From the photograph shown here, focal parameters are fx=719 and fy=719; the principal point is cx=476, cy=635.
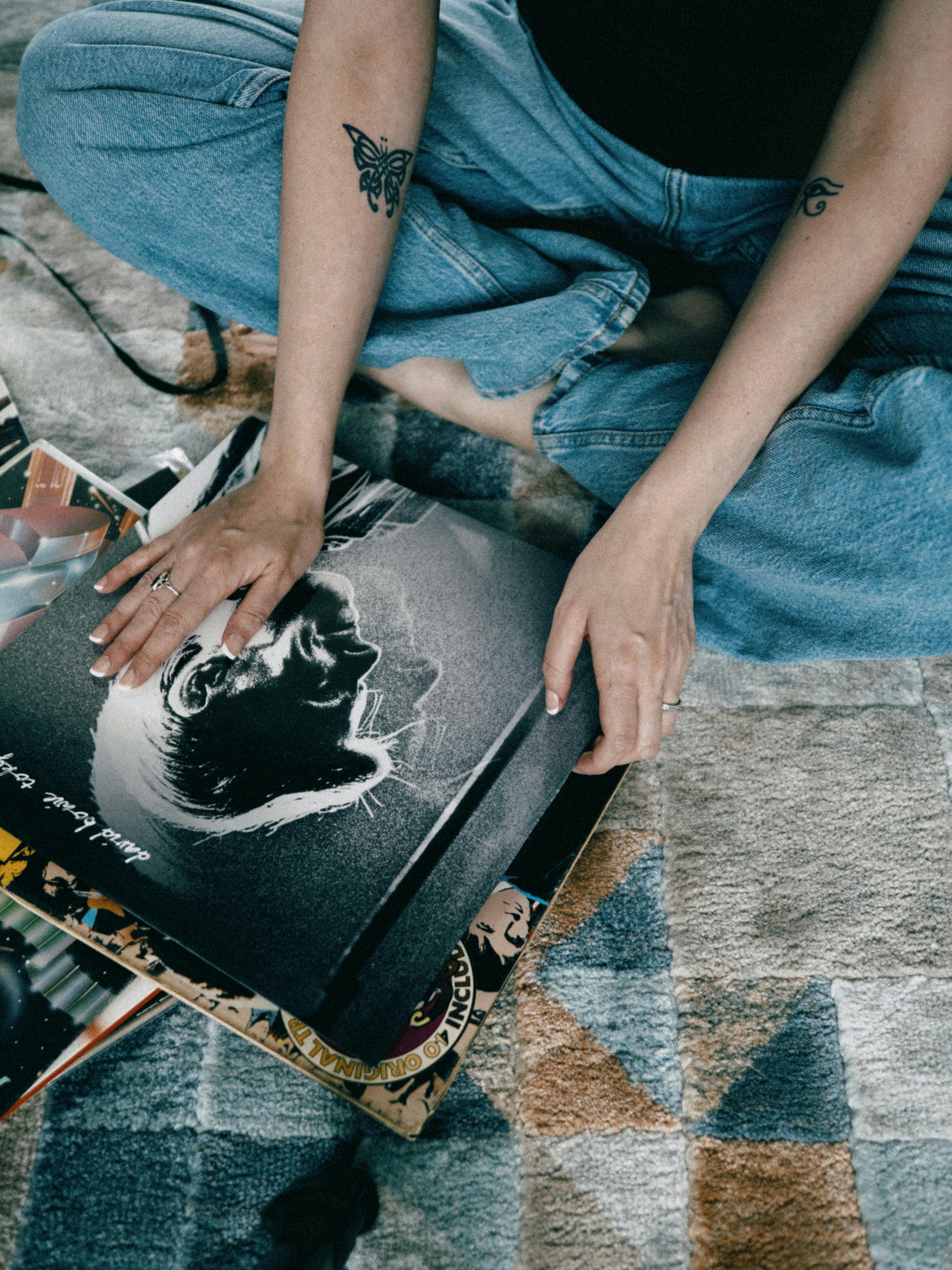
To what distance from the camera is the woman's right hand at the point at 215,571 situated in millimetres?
542

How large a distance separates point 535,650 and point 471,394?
11.6 inches

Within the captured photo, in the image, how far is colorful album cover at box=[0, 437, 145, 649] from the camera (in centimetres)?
62

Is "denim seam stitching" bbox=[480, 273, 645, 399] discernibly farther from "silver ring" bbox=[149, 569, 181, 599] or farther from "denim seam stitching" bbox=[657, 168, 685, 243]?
"silver ring" bbox=[149, 569, 181, 599]

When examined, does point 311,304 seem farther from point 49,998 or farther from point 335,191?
point 49,998

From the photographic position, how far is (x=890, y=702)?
686 millimetres

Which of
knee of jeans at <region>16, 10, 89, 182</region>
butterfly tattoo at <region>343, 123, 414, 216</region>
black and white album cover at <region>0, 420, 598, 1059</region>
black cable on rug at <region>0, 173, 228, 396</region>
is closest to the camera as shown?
black and white album cover at <region>0, 420, 598, 1059</region>

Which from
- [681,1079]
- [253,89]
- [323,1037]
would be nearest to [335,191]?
[253,89]

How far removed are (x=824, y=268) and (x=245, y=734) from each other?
56cm

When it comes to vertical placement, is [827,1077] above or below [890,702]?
below

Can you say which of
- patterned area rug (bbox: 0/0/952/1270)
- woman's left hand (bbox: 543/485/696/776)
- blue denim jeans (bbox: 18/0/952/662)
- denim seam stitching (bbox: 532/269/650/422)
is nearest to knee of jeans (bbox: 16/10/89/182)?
blue denim jeans (bbox: 18/0/952/662)

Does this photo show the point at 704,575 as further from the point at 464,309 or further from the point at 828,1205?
the point at 828,1205

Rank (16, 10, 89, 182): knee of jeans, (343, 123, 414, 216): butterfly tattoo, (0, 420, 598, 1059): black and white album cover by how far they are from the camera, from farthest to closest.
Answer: (16, 10, 89, 182): knee of jeans < (343, 123, 414, 216): butterfly tattoo < (0, 420, 598, 1059): black and white album cover

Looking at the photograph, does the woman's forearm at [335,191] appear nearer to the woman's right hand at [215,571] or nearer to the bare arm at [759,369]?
the woman's right hand at [215,571]

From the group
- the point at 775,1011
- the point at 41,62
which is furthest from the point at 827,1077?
the point at 41,62
